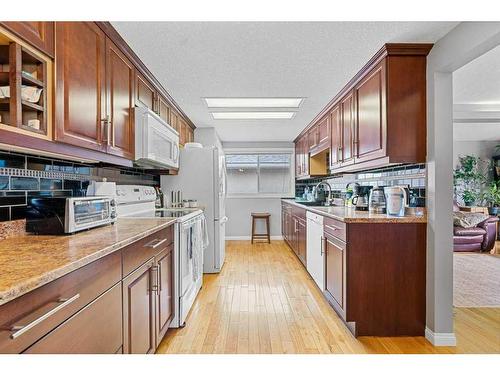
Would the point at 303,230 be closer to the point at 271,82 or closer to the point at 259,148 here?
the point at 271,82

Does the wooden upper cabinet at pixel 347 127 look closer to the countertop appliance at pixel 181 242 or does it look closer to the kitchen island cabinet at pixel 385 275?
the kitchen island cabinet at pixel 385 275

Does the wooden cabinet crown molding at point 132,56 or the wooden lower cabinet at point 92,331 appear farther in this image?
the wooden cabinet crown molding at point 132,56

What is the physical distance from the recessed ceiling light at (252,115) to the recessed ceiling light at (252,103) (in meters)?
0.31

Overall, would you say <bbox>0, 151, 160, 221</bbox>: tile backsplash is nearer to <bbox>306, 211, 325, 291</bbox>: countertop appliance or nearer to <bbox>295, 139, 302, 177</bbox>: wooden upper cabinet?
<bbox>306, 211, 325, 291</bbox>: countertop appliance

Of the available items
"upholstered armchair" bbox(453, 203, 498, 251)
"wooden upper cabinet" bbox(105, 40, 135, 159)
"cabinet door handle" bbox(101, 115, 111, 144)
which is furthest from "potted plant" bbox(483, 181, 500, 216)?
"cabinet door handle" bbox(101, 115, 111, 144)

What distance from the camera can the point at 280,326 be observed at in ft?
7.97

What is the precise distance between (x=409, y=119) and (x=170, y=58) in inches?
75.7

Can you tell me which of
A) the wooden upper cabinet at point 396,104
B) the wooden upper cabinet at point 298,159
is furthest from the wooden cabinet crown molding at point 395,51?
the wooden upper cabinet at point 298,159

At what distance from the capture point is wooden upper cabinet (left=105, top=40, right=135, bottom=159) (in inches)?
78.4

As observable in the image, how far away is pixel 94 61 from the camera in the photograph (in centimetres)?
179

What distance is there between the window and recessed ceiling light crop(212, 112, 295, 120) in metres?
2.25

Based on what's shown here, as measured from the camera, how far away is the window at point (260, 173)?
6770mm

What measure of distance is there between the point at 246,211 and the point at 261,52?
15.2 feet
